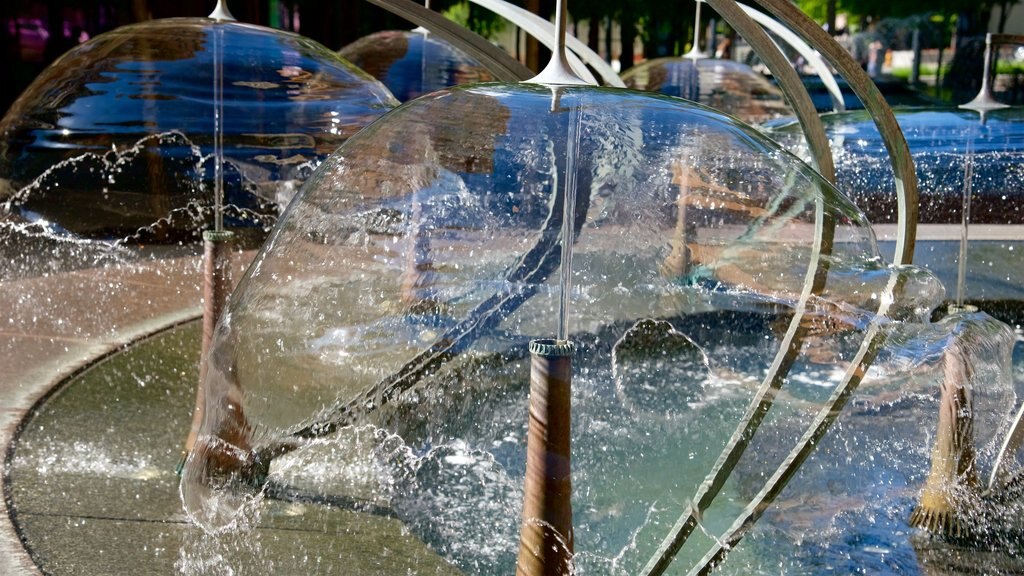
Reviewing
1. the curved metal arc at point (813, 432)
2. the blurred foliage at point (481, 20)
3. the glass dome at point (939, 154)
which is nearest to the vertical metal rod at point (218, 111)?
the curved metal arc at point (813, 432)

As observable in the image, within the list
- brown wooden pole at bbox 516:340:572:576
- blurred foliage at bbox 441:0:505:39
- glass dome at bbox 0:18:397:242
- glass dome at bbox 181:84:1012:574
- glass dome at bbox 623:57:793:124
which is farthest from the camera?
blurred foliage at bbox 441:0:505:39

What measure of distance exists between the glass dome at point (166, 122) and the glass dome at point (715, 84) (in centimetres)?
376

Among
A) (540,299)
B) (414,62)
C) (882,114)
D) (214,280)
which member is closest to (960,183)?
(414,62)

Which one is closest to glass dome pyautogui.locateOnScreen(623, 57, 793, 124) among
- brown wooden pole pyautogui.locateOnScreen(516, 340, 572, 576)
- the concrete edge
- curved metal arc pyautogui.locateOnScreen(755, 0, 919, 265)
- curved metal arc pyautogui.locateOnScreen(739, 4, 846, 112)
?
curved metal arc pyautogui.locateOnScreen(739, 4, 846, 112)

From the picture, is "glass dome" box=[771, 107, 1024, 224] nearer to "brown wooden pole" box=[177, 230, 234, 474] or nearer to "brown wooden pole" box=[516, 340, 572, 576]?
"brown wooden pole" box=[177, 230, 234, 474]

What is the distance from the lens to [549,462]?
3127mm

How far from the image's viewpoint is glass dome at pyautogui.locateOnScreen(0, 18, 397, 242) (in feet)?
18.3

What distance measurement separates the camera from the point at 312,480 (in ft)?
13.7

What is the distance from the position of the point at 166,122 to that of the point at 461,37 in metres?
2.71

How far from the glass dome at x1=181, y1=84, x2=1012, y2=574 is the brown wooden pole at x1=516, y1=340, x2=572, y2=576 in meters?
0.21

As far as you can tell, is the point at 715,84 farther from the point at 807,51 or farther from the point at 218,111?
the point at 218,111

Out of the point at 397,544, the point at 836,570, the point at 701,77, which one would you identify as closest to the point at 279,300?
the point at 397,544

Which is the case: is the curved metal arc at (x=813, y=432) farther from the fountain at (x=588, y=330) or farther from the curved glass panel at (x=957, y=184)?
the curved glass panel at (x=957, y=184)

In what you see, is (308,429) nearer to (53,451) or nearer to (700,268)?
(700,268)
